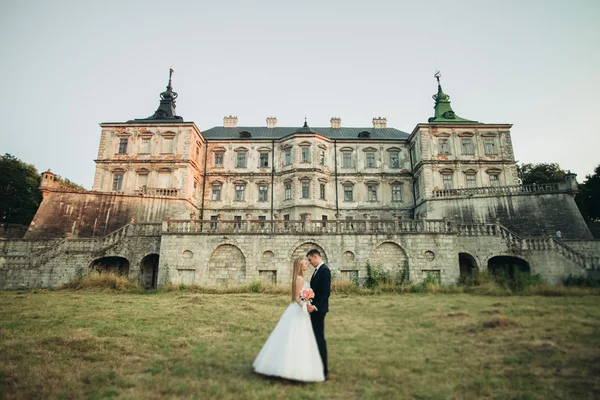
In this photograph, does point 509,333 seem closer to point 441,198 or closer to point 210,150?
point 441,198

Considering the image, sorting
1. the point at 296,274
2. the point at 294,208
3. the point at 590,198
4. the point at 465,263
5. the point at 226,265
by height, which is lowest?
the point at 296,274

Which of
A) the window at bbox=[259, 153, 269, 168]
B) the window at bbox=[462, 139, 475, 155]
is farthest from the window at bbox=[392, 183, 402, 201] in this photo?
the window at bbox=[259, 153, 269, 168]

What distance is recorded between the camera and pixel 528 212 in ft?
90.5

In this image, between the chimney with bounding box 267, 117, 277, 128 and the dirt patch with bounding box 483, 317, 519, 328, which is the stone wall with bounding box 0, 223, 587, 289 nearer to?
the dirt patch with bounding box 483, 317, 519, 328

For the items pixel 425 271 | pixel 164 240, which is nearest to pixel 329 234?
pixel 425 271

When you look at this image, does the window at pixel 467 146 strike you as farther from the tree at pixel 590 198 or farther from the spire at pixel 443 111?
the tree at pixel 590 198

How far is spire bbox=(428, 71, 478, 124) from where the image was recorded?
3572cm

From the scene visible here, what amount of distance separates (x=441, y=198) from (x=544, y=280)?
12793 millimetres

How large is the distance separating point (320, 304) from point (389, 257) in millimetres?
15097

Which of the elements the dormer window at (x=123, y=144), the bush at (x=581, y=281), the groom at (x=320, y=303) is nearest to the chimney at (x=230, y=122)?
the dormer window at (x=123, y=144)

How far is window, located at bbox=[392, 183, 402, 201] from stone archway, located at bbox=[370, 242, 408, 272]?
16.4 metres

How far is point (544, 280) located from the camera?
19.2m

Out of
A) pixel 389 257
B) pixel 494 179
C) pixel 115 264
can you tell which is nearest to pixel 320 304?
pixel 389 257

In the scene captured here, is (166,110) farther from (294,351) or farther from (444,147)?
(294,351)
